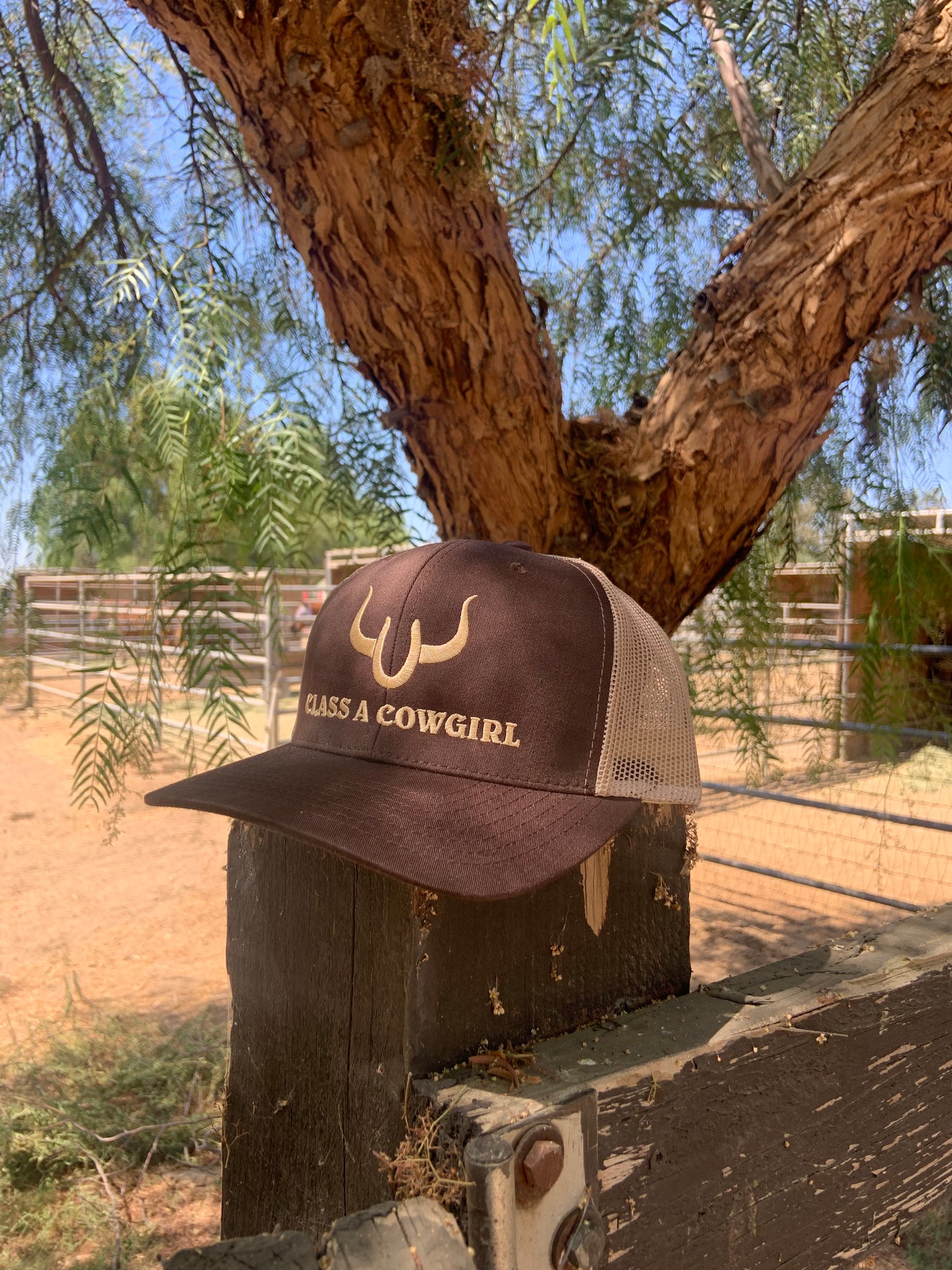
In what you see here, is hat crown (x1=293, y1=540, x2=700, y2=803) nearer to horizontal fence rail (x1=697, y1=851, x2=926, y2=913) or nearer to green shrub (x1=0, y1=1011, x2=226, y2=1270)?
green shrub (x1=0, y1=1011, x2=226, y2=1270)

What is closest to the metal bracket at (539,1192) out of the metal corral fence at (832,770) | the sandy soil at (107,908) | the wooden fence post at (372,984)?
the wooden fence post at (372,984)

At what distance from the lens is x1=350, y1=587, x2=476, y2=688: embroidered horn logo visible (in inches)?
36.2

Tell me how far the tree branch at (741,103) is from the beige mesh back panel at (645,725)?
1866mm

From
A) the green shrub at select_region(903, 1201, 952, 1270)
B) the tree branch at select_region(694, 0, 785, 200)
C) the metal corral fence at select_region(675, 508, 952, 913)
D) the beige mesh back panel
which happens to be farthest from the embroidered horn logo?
the tree branch at select_region(694, 0, 785, 200)

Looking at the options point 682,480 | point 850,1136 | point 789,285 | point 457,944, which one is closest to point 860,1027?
point 850,1136

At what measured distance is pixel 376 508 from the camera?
6.70 ft

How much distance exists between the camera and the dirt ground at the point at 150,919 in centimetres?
349

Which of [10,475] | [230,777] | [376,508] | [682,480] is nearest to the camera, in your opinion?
[230,777]

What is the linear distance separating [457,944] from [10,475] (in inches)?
87.5

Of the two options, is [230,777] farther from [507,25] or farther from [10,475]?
[10,475]

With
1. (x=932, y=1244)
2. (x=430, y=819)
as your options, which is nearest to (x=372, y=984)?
(x=430, y=819)

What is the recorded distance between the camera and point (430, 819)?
83cm

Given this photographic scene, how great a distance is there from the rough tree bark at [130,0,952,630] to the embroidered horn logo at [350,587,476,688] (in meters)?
0.91

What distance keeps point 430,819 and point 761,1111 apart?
41cm
